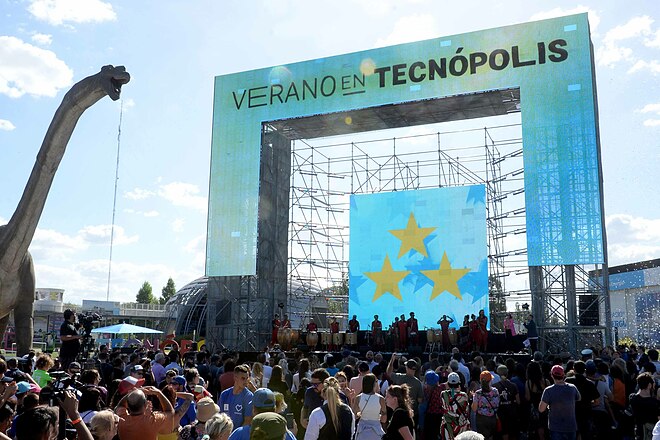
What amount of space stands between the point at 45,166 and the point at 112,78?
1.47 metres

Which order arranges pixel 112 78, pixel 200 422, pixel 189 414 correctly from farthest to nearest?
pixel 112 78 < pixel 189 414 < pixel 200 422

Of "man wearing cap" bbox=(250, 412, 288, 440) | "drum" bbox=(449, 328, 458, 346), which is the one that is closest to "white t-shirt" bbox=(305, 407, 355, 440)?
"man wearing cap" bbox=(250, 412, 288, 440)

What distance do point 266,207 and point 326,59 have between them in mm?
5611

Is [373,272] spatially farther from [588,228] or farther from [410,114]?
[588,228]

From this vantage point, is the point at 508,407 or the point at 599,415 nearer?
the point at 599,415

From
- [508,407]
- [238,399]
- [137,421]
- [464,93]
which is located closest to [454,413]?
[508,407]

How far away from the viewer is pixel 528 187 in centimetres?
1795

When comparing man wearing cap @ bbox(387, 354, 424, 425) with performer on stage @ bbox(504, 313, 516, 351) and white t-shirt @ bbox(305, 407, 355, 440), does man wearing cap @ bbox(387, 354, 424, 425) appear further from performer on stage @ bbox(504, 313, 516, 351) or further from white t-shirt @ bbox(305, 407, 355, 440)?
performer on stage @ bbox(504, 313, 516, 351)

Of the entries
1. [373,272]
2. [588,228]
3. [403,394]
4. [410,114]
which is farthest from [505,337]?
[403,394]

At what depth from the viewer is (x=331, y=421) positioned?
4777 millimetres

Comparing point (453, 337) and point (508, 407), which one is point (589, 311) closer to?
point (453, 337)

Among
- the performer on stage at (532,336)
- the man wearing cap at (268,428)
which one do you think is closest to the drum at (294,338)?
the performer on stage at (532,336)

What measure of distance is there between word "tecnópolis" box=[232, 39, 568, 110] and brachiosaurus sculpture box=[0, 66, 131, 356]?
13.0 metres

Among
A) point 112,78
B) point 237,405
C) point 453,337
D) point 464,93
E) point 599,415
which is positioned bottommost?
point 599,415
